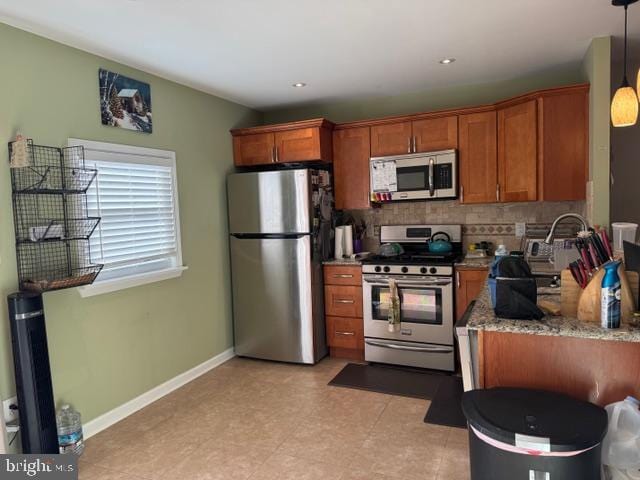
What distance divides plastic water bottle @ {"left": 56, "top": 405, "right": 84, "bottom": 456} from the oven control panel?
2.35 metres

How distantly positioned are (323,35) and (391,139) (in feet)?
4.90

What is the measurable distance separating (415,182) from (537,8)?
172 centimetres

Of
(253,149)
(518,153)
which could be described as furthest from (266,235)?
(518,153)

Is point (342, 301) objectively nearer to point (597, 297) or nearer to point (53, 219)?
point (53, 219)

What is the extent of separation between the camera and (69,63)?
8.84ft

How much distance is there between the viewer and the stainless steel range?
3580mm

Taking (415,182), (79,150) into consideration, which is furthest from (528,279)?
(79,150)

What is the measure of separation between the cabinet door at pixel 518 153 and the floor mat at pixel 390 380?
63.1 inches

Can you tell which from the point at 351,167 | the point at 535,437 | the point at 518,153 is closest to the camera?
the point at 535,437

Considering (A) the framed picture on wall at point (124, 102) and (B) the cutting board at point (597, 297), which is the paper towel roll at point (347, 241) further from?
(B) the cutting board at point (597, 297)

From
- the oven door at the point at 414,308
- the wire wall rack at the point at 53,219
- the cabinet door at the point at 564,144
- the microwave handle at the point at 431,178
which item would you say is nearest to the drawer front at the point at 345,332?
the oven door at the point at 414,308

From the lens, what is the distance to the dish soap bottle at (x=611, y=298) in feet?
5.25

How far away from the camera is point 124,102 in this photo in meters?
3.06

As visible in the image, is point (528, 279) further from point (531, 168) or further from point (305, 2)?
point (531, 168)
